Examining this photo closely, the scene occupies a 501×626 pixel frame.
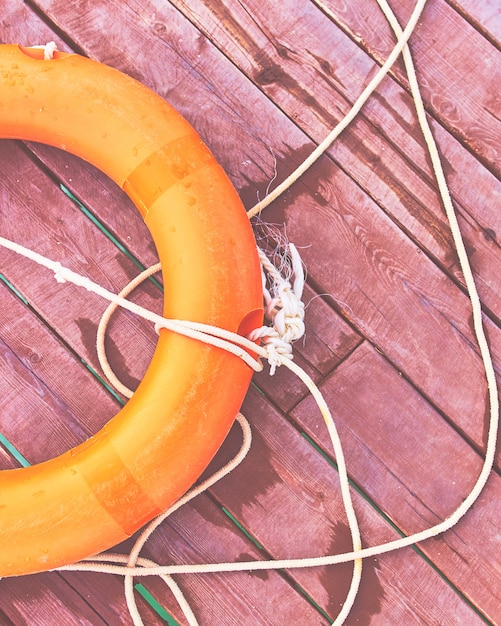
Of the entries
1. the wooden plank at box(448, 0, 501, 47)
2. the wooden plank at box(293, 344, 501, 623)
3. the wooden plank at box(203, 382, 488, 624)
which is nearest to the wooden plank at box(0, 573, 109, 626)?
the wooden plank at box(203, 382, 488, 624)

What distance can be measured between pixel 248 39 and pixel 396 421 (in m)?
0.81

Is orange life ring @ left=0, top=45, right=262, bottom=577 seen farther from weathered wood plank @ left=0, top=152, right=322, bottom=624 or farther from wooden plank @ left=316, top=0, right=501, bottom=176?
wooden plank @ left=316, top=0, right=501, bottom=176

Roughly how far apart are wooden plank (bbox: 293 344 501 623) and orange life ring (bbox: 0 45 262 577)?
10.0 inches

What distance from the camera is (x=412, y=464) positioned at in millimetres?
1192

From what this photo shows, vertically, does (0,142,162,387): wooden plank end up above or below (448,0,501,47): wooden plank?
below

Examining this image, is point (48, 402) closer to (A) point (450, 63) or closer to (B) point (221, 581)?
(B) point (221, 581)

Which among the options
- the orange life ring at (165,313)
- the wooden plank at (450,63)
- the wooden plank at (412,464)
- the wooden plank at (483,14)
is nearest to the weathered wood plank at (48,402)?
the orange life ring at (165,313)

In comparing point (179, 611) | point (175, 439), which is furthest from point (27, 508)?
point (179, 611)

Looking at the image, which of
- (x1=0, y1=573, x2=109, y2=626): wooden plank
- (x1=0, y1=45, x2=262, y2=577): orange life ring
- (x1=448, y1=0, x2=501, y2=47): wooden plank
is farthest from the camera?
(x1=448, y1=0, x2=501, y2=47): wooden plank

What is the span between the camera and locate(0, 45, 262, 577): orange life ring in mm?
995

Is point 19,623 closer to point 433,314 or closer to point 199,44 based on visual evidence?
point 433,314

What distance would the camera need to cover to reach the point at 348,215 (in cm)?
124

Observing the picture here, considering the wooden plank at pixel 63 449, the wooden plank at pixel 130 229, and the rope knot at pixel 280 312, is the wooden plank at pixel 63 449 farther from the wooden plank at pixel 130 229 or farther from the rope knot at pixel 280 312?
the rope knot at pixel 280 312

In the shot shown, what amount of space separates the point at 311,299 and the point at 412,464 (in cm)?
37
